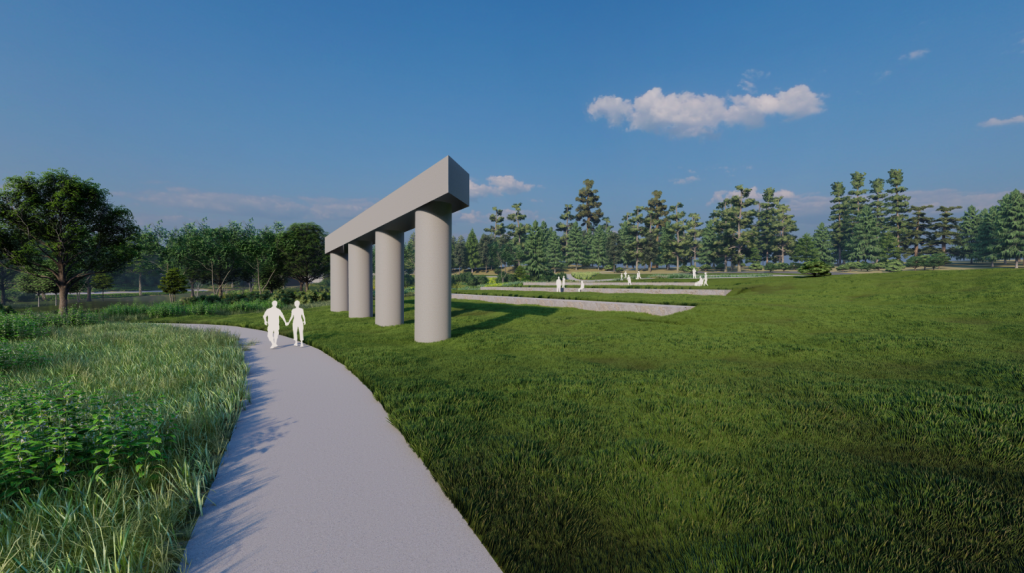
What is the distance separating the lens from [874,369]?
7703 millimetres

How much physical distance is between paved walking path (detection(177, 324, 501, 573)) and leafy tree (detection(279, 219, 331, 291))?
34.6m

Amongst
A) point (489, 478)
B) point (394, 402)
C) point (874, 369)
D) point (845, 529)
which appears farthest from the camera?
point (874, 369)

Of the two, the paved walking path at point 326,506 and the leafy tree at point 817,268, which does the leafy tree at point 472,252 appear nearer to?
the leafy tree at point 817,268

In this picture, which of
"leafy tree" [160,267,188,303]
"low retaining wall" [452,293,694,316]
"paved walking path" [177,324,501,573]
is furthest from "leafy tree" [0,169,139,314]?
"paved walking path" [177,324,501,573]

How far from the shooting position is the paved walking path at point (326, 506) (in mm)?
2689

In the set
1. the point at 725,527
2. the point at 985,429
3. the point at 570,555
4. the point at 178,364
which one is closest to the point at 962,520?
the point at 725,527

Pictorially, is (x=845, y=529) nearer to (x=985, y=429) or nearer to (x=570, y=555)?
(x=570, y=555)

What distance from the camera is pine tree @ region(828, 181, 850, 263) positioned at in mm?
70000

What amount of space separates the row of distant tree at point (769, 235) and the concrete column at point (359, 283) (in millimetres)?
47161

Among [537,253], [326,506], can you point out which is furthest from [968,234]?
[326,506]

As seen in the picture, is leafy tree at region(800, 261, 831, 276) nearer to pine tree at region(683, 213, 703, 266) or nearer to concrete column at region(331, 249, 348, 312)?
concrete column at region(331, 249, 348, 312)

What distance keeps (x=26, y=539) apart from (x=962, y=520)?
7.10 metres

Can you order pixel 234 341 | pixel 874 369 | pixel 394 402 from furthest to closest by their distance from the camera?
1. pixel 234 341
2. pixel 874 369
3. pixel 394 402

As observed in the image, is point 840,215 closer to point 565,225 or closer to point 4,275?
point 565,225
